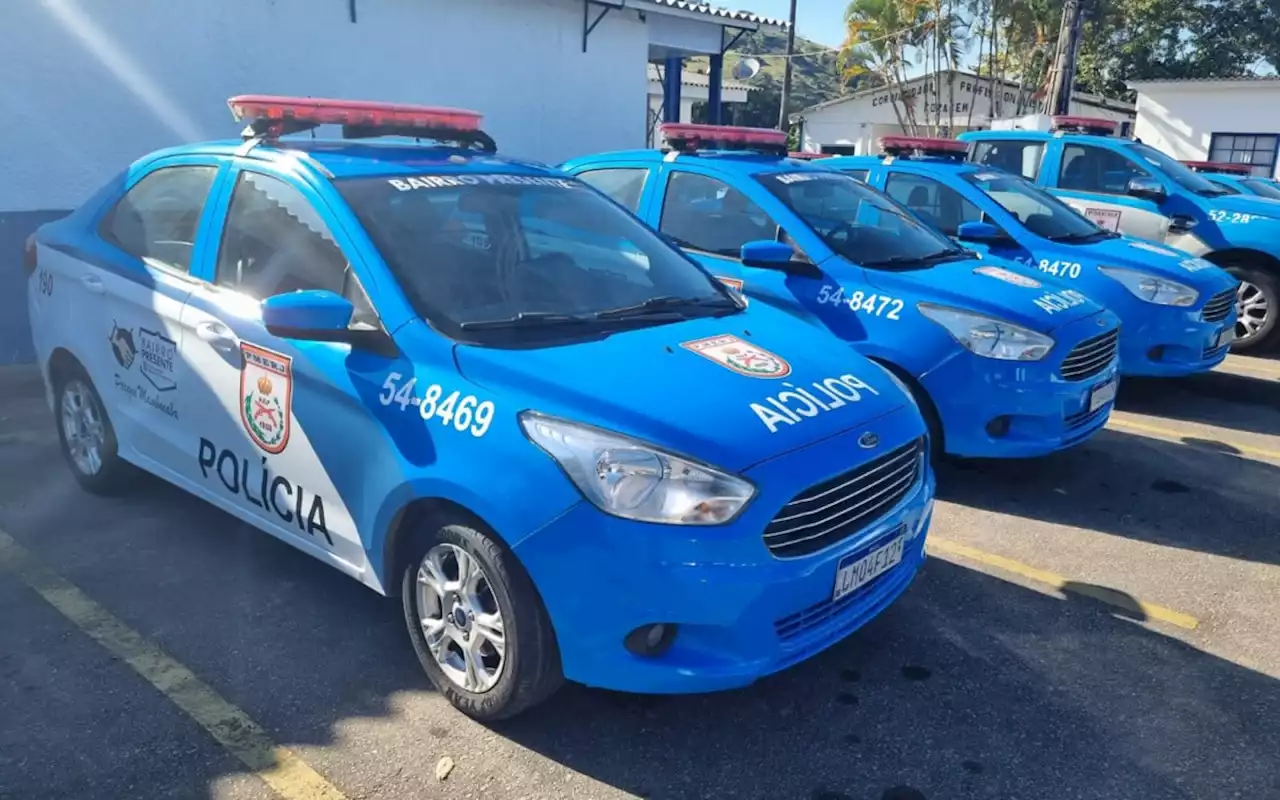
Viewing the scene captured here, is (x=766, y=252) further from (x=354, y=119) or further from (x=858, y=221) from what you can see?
(x=354, y=119)

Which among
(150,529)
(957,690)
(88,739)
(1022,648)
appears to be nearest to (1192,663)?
(1022,648)

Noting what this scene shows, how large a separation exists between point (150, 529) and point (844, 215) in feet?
12.8

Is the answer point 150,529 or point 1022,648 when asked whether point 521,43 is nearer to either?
point 150,529

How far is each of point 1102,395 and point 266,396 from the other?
4132 millimetres

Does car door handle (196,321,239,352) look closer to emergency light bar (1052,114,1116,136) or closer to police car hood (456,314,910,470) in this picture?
police car hood (456,314,910,470)

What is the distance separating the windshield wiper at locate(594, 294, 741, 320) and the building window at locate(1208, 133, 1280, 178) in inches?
936

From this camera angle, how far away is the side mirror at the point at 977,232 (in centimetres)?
661

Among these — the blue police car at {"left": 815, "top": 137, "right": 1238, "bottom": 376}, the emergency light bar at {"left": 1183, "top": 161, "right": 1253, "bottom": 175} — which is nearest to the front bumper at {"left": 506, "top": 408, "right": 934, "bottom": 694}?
the blue police car at {"left": 815, "top": 137, "right": 1238, "bottom": 376}

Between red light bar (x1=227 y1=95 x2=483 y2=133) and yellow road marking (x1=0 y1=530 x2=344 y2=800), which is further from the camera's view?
red light bar (x1=227 y1=95 x2=483 y2=133)

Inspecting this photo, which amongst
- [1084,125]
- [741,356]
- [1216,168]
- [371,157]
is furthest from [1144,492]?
[1216,168]

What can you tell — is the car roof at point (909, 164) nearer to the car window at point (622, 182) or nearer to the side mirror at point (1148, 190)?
the car window at point (622, 182)

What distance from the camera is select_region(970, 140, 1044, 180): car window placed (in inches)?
367

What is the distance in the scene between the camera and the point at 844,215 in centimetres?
568

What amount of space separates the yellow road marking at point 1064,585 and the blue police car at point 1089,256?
2795mm
